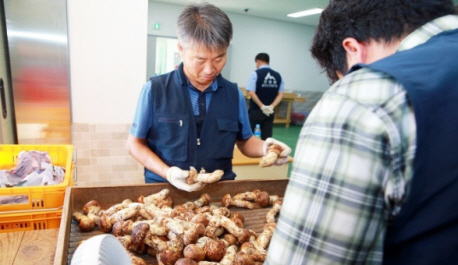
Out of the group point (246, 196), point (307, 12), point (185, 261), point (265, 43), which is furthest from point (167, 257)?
point (265, 43)

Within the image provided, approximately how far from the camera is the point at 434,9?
67 cm

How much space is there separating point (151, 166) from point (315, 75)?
10.5 meters

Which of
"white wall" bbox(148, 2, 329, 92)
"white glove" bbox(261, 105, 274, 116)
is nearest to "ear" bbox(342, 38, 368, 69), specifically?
"white glove" bbox(261, 105, 274, 116)

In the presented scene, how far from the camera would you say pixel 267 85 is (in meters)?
5.38

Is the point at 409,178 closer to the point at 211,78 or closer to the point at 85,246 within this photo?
the point at 85,246

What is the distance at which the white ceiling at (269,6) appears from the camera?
7445 mm

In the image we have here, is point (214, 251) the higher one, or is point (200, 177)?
point (200, 177)

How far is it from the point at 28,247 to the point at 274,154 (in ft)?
3.92

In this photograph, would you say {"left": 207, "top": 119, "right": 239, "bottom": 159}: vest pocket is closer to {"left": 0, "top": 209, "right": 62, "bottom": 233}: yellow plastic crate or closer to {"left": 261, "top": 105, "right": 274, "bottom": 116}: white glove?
{"left": 0, "top": 209, "right": 62, "bottom": 233}: yellow plastic crate

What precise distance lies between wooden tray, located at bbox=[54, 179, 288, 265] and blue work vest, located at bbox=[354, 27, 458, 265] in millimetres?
941

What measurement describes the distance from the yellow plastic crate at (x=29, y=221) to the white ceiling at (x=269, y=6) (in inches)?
254

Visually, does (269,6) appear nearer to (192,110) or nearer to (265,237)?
(192,110)

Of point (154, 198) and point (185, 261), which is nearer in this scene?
point (185, 261)

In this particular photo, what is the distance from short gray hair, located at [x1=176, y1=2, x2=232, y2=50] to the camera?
1555mm
